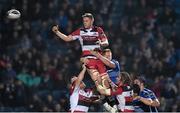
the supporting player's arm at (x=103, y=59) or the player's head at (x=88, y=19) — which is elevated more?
the player's head at (x=88, y=19)

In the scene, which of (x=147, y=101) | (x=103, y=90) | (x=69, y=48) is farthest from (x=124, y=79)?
(x=69, y=48)

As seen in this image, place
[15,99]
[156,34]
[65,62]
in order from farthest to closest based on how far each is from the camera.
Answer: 1. [156,34]
2. [65,62]
3. [15,99]

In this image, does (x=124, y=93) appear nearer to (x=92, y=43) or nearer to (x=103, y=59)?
(x=103, y=59)

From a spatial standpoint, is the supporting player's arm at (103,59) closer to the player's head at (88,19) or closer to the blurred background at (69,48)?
the player's head at (88,19)

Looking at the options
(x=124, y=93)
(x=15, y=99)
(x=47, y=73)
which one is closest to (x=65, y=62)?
(x=47, y=73)

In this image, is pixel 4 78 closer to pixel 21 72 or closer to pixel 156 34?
pixel 21 72

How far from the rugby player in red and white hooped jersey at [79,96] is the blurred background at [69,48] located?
5.57m

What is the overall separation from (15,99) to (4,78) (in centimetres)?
119

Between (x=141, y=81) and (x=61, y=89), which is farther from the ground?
(x=141, y=81)

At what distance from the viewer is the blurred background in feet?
91.1

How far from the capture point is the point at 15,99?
89.4ft

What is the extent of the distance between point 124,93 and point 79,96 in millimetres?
1080

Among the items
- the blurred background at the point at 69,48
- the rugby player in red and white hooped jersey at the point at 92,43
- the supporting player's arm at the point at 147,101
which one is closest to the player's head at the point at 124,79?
the rugby player in red and white hooped jersey at the point at 92,43

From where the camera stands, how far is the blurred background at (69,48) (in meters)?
27.8
